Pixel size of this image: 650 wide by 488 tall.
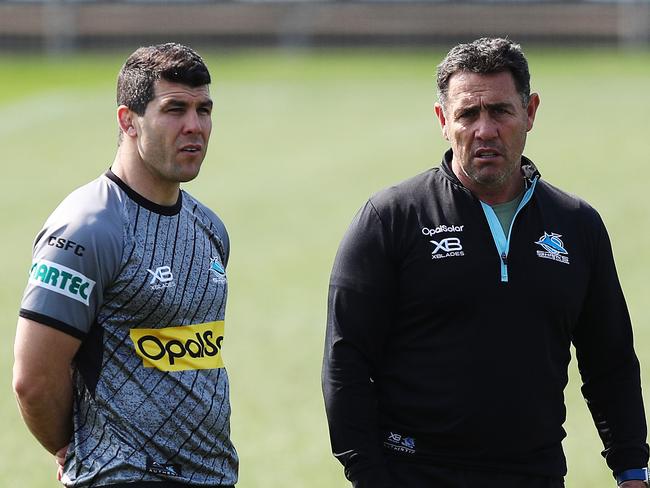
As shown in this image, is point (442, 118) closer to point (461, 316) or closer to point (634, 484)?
point (461, 316)

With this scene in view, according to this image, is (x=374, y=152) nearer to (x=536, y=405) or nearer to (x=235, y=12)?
(x=536, y=405)

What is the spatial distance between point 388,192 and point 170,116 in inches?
28.8

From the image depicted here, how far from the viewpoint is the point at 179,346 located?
12.4ft

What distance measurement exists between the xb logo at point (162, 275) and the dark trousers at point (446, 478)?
2.94 feet

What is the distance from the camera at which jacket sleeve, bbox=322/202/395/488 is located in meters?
3.68

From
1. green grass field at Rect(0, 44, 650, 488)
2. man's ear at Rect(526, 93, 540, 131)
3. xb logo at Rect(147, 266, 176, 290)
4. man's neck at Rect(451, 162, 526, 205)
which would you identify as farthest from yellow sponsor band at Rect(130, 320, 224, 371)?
green grass field at Rect(0, 44, 650, 488)

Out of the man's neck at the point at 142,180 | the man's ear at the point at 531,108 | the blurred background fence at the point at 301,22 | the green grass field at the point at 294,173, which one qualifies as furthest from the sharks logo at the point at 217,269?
the blurred background fence at the point at 301,22

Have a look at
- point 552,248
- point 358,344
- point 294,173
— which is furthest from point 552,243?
point 294,173

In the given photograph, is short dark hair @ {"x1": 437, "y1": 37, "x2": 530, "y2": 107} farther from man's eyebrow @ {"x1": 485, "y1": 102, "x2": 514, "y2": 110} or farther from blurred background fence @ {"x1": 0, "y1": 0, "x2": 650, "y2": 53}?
blurred background fence @ {"x1": 0, "y1": 0, "x2": 650, "y2": 53}

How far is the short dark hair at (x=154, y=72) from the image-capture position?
12.6ft

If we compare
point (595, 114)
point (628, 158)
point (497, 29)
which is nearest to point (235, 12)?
point (497, 29)

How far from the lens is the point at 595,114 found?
68.1 ft

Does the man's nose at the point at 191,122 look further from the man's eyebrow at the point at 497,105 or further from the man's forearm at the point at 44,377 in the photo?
the man's eyebrow at the point at 497,105

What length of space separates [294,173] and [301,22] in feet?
72.5
